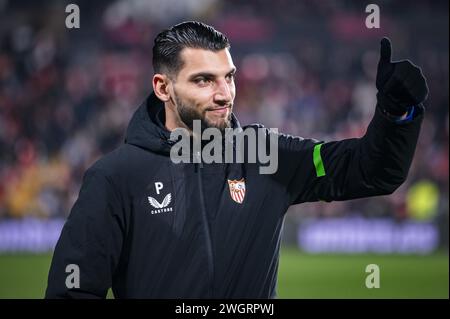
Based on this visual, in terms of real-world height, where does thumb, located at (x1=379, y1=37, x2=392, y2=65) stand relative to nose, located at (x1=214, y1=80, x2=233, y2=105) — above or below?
above

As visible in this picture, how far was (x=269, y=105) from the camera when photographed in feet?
55.5

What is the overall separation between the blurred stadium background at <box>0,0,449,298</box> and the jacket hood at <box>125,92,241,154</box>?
278 inches

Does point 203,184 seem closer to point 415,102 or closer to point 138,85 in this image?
point 415,102

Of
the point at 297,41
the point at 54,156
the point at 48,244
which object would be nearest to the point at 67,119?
the point at 54,156

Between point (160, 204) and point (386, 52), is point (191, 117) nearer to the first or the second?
point (160, 204)

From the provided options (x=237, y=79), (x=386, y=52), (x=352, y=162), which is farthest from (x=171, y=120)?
(x=237, y=79)

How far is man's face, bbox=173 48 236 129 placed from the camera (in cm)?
312

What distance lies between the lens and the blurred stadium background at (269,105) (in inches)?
524

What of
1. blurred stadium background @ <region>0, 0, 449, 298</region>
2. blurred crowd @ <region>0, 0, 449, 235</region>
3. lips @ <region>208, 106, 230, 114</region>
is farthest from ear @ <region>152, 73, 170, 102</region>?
blurred crowd @ <region>0, 0, 449, 235</region>

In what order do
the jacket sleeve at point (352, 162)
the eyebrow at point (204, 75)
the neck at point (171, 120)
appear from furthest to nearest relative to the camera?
the neck at point (171, 120)
the eyebrow at point (204, 75)
the jacket sleeve at point (352, 162)

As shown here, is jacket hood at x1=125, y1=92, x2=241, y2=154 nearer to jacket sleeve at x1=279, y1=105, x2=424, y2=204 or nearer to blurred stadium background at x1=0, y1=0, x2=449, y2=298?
jacket sleeve at x1=279, y1=105, x2=424, y2=204

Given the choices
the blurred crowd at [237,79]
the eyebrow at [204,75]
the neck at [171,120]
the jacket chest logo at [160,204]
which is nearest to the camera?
the jacket chest logo at [160,204]

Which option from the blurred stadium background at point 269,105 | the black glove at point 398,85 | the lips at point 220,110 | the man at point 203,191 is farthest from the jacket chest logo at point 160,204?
the blurred stadium background at point 269,105

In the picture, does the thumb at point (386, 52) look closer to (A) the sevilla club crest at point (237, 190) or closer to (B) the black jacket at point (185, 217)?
(B) the black jacket at point (185, 217)
